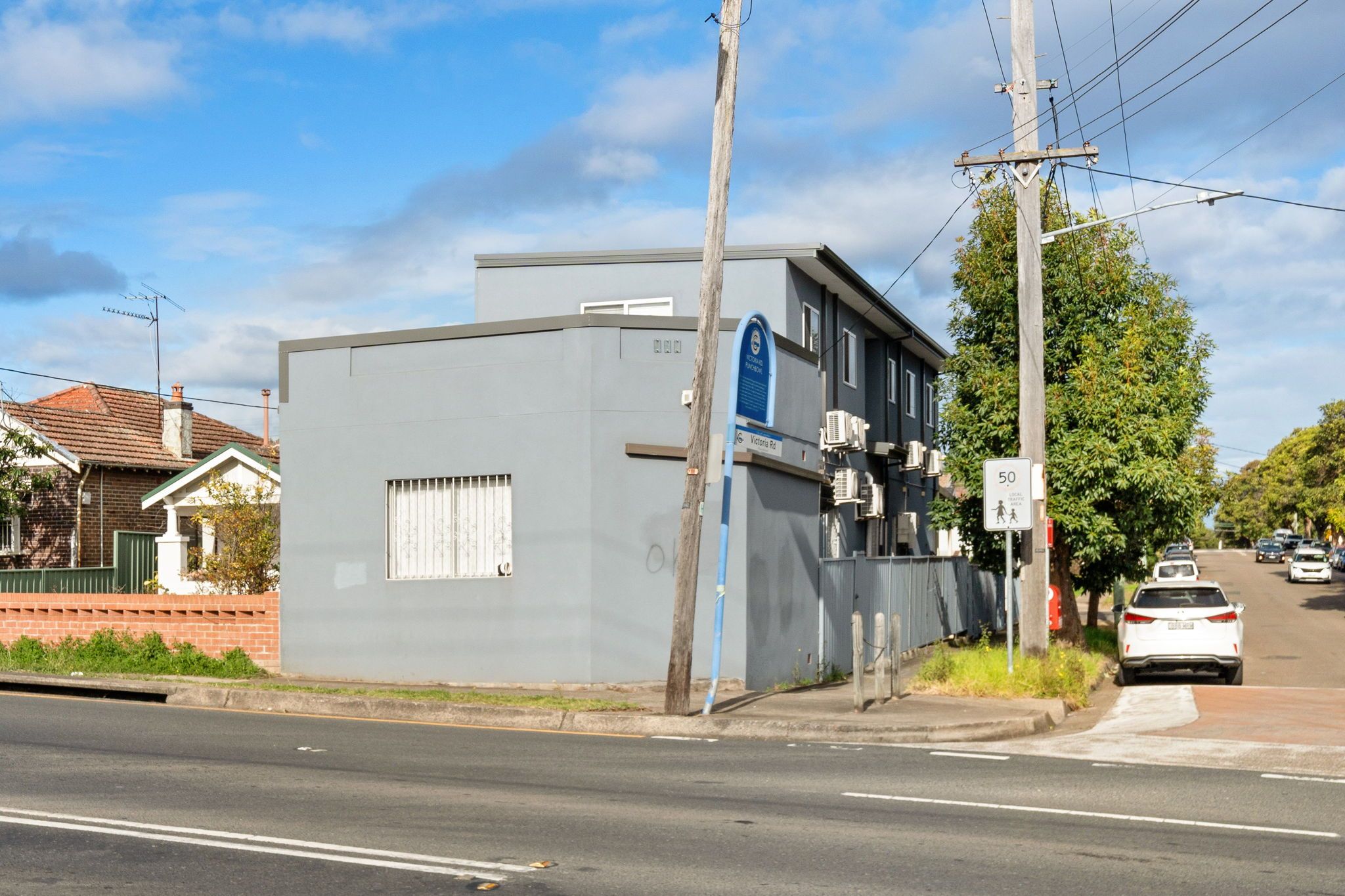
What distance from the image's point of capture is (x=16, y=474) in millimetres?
27562

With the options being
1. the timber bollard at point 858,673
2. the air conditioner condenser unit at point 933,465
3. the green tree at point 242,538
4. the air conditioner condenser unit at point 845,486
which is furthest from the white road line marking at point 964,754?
the air conditioner condenser unit at point 933,465

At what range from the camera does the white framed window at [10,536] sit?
29547 mm

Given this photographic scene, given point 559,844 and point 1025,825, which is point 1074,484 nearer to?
point 1025,825

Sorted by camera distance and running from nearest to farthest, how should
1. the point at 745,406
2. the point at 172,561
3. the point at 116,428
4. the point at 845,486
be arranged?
1. the point at 745,406
2. the point at 172,561
3. the point at 845,486
4. the point at 116,428

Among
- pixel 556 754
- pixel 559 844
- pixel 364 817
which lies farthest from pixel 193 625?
pixel 559 844

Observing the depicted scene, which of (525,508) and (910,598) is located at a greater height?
(525,508)

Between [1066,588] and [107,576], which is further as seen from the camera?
[107,576]

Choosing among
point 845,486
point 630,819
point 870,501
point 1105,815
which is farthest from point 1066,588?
point 630,819

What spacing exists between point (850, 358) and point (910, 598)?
5.77 m

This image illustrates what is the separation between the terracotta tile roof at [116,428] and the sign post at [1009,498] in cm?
1628

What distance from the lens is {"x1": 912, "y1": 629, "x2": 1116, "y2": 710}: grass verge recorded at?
51.6 feet

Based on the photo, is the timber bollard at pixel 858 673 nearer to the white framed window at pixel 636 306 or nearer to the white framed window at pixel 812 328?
the white framed window at pixel 636 306

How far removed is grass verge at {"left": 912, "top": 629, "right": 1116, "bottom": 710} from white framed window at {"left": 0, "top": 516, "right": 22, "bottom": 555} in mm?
21996

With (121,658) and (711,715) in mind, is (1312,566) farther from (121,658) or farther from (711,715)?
(121,658)
